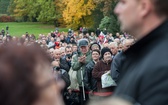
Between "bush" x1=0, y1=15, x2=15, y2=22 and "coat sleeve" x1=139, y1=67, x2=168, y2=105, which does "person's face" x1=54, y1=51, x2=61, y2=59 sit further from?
"bush" x1=0, y1=15, x2=15, y2=22

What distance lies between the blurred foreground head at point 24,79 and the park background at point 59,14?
41044mm

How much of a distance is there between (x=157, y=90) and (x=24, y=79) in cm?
102

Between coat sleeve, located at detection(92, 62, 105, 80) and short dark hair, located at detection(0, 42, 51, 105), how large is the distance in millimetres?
7325

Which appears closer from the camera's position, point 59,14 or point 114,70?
point 114,70

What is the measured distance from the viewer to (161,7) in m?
2.36

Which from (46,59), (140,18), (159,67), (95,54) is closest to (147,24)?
(140,18)

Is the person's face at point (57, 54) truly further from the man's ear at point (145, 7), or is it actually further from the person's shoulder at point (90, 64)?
the man's ear at point (145, 7)

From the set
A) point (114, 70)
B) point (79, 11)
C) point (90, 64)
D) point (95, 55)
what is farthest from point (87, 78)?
point (79, 11)

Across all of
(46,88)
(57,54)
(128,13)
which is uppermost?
(128,13)

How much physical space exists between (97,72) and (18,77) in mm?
7454

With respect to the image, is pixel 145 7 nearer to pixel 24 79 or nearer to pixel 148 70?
pixel 148 70

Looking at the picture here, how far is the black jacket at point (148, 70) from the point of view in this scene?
7.25ft

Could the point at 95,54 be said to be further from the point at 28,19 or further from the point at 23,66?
the point at 28,19

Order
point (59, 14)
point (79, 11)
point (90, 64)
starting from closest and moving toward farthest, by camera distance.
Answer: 1. point (90, 64)
2. point (79, 11)
3. point (59, 14)
